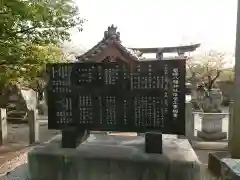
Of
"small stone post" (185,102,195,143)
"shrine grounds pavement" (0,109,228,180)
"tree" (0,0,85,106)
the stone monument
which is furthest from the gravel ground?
"small stone post" (185,102,195,143)

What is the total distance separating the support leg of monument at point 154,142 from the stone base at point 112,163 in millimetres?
99

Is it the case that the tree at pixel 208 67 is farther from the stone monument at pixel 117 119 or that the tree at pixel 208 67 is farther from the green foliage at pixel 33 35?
the stone monument at pixel 117 119

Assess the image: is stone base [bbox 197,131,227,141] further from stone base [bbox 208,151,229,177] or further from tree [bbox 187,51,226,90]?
tree [bbox 187,51,226,90]

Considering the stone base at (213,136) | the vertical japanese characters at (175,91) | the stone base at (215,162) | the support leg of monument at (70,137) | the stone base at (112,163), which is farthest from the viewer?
the stone base at (213,136)

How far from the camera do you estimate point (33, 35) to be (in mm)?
7078

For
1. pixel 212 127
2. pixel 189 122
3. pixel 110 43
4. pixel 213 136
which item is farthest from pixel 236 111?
pixel 110 43

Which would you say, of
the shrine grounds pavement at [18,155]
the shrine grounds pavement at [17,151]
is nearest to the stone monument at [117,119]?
the shrine grounds pavement at [18,155]

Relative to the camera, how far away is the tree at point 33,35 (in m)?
6.21

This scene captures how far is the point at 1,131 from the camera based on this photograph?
8.84 meters

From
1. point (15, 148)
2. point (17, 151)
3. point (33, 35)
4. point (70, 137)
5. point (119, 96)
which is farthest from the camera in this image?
point (15, 148)

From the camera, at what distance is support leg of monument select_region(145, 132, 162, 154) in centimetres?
441

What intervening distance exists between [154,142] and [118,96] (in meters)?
0.96

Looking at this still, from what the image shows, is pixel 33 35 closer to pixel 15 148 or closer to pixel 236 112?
pixel 15 148

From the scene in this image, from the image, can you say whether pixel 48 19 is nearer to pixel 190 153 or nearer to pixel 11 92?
pixel 190 153
